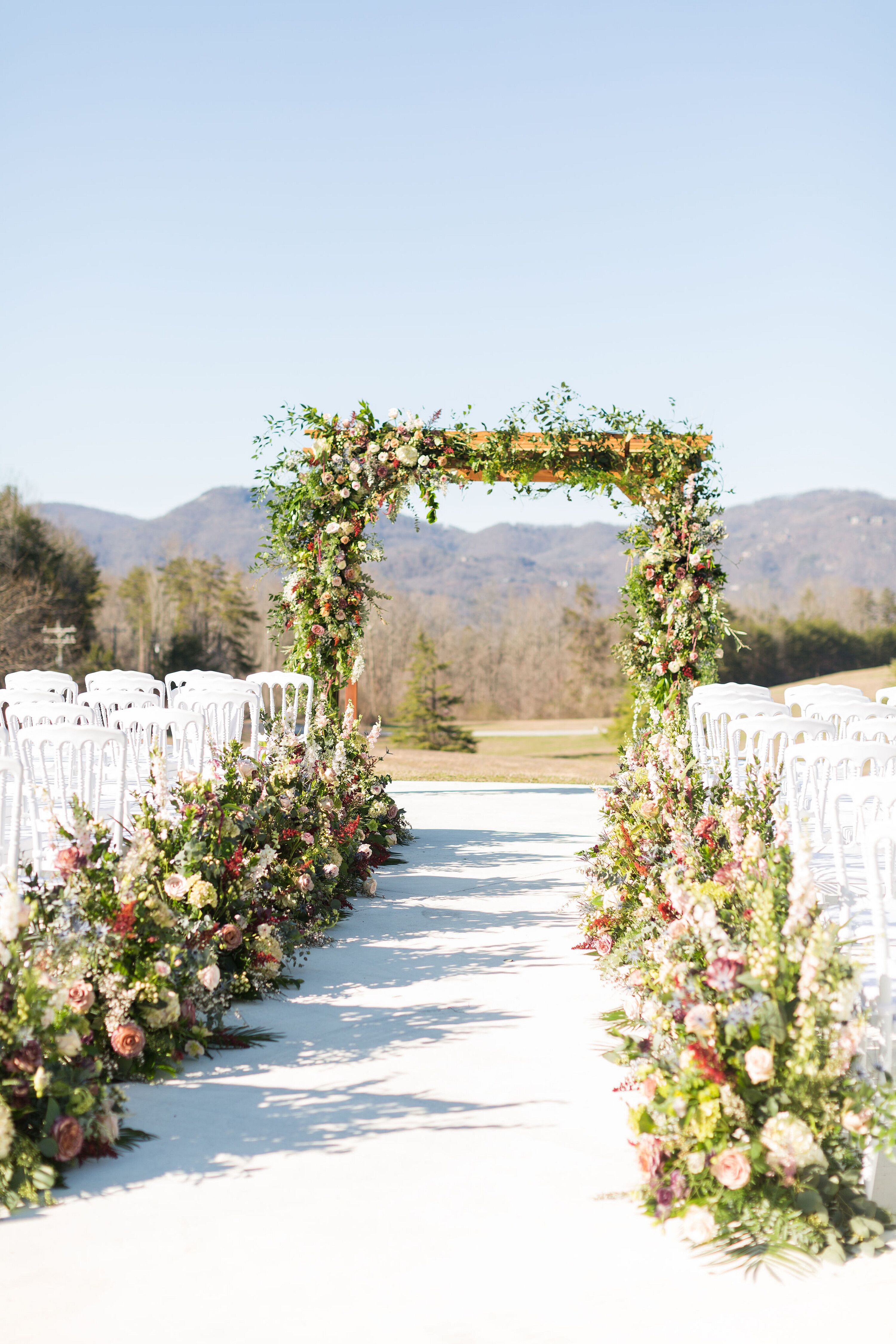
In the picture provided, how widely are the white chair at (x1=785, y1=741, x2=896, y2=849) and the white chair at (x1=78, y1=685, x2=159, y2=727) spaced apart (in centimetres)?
278

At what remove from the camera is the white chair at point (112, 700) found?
5379 millimetres

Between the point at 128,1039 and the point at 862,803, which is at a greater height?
the point at 862,803

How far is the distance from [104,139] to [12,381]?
75.3ft

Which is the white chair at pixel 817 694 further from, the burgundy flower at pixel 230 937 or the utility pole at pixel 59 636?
the utility pole at pixel 59 636

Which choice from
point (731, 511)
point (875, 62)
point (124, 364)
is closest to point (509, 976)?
point (875, 62)

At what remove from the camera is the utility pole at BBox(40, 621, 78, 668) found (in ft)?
72.8

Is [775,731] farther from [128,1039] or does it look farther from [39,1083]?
[39,1083]

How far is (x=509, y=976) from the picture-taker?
376cm

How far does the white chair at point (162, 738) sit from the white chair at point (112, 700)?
0.40ft

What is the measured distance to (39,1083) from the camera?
2.10m

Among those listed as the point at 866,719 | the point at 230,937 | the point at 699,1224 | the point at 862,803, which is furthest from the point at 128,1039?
the point at 866,719

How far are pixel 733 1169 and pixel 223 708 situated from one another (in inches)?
169

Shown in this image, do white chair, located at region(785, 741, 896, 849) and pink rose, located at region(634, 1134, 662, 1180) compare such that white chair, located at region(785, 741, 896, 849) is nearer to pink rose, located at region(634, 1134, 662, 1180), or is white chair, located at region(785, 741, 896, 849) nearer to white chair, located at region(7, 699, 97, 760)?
pink rose, located at region(634, 1134, 662, 1180)

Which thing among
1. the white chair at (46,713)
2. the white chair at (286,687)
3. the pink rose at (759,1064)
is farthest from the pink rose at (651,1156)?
the white chair at (286,687)
